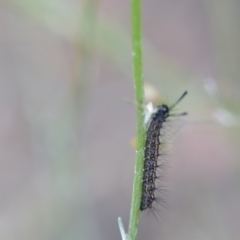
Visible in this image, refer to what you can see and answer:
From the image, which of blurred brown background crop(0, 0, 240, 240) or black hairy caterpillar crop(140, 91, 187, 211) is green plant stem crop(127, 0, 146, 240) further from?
black hairy caterpillar crop(140, 91, 187, 211)

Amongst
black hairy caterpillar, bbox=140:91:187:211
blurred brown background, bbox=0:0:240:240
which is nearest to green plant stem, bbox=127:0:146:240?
blurred brown background, bbox=0:0:240:240

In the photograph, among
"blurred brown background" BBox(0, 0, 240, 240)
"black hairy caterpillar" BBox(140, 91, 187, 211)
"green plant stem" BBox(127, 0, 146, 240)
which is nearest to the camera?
"green plant stem" BBox(127, 0, 146, 240)

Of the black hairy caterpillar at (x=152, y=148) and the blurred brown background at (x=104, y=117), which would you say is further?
the blurred brown background at (x=104, y=117)

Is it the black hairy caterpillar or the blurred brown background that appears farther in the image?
the blurred brown background

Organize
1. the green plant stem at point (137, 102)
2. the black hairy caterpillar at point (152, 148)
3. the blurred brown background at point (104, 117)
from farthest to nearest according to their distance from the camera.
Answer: the blurred brown background at point (104, 117) < the black hairy caterpillar at point (152, 148) < the green plant stem at point (137, 102)

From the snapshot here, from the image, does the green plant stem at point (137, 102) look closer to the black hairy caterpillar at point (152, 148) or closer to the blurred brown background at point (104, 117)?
the blurred brown background at point (104, 117)

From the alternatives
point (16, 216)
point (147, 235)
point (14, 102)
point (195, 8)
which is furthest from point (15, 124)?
point (195, 8)

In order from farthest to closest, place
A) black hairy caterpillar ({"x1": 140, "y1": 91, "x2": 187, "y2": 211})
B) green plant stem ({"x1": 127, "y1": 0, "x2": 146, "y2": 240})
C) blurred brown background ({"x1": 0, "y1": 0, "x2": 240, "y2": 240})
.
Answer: blurred brown background ({"x1": 0, "y1": 0, "x2": 240, "y2": 240}) < black hairy caterpillar ({"x1": 140, "y1": 91, "x2": 187, "y2": 211}) < green plant stem ({"x1": 127, "y1": 0, "x2": 146, "y2": 240})

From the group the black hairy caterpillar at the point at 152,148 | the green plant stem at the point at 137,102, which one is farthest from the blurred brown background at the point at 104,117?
the green plant stem at the point at 137,102
